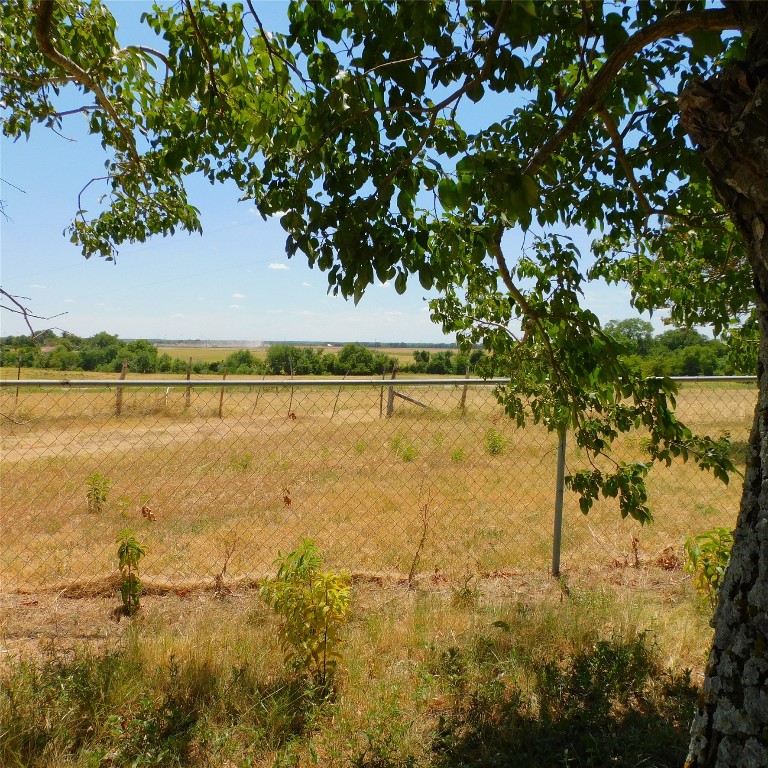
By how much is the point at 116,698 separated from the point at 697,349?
6541 mm

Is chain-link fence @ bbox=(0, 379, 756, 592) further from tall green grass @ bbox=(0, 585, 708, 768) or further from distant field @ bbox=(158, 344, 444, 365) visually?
distant field @ bbox=(158, 344, 444, 365)

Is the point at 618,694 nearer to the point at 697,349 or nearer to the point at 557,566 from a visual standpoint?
the point at 557,566

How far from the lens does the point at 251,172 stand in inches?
120

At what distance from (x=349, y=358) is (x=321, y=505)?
15982mm

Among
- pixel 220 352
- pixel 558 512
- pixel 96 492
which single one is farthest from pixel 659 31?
pixel 220 352

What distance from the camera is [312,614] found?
259 centimetres

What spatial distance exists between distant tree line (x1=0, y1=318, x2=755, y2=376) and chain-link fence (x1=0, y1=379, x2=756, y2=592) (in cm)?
29

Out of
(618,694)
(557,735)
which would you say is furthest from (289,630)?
(618,694)

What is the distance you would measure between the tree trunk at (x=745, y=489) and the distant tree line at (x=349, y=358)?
1126mm

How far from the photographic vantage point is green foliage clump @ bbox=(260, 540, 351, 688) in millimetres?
2574

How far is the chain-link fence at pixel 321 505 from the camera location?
4469 mm

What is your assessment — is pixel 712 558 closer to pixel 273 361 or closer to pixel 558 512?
pixel 558 512

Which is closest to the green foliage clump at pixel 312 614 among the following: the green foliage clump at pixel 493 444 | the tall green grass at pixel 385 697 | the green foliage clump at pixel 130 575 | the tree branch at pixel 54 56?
the tall green grass at pixel 385 697

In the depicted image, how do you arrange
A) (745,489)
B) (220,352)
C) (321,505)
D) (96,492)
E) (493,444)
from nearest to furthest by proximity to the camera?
(745,489) → (96,492) → (321,505) → (493,444) → (220,352)
